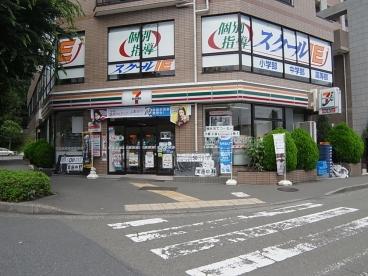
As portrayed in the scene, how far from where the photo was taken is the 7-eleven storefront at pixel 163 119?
17.4m

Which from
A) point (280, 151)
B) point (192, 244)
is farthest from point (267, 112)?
point (192, 244)

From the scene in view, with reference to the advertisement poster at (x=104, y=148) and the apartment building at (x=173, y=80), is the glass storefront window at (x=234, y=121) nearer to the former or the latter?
the apartment building at (x=173, y=80)

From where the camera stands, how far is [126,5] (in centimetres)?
1841

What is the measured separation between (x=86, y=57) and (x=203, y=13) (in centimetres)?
544

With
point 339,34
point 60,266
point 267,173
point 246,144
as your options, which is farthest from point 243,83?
point 60,266

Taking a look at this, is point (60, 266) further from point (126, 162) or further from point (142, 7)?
point (142, 7)

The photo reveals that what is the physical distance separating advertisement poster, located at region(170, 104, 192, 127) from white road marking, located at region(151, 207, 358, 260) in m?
8.02

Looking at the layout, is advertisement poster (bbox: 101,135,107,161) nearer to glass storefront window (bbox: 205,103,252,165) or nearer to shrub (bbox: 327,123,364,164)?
glass storefront window (bbox: 205,103,252,165)

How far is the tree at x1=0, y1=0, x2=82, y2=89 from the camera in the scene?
12672 mm

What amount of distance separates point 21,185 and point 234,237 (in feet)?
19.7

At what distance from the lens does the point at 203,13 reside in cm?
1780

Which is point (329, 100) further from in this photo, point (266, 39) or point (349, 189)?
point (349, 189)

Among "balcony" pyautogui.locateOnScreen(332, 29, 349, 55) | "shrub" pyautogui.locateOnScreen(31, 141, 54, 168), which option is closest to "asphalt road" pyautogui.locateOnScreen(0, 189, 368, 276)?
"shrub" pyautogui.locateOnScreen(31, 141, 54, 168)

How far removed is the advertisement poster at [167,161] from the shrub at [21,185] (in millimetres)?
6720
